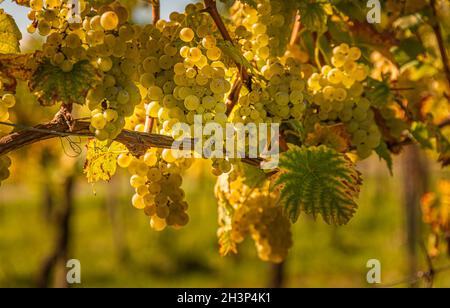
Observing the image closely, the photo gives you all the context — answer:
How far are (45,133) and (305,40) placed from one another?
69cm

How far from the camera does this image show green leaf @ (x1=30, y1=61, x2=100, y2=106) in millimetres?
757

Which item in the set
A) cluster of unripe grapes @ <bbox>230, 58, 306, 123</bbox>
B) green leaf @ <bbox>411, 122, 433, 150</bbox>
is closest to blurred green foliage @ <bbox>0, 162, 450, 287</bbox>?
green leaf @ <bbox>411, 122, 433, 150</bbox>

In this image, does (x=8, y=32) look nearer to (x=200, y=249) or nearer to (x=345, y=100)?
(x=345, y=100)

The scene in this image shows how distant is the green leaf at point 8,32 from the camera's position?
0.95m

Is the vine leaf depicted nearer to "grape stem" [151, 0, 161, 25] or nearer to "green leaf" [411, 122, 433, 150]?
"grape stem" [151, 0, 161, 25]

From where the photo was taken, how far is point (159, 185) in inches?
41.5

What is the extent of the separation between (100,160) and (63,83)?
0.85ft

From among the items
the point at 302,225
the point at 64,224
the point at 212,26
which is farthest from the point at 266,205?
the point at 302,225

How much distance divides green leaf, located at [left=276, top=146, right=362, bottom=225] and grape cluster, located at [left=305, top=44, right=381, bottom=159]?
19 cm

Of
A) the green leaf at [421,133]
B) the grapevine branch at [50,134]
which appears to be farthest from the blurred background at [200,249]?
the grapevine branch at [50,134]

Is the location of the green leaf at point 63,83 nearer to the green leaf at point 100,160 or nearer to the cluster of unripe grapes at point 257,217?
the green leaf at point 100,160

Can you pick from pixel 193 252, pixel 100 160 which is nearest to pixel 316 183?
pixel 100 160

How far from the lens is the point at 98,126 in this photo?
0.79 m

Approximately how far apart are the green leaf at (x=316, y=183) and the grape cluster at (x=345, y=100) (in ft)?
0.62
